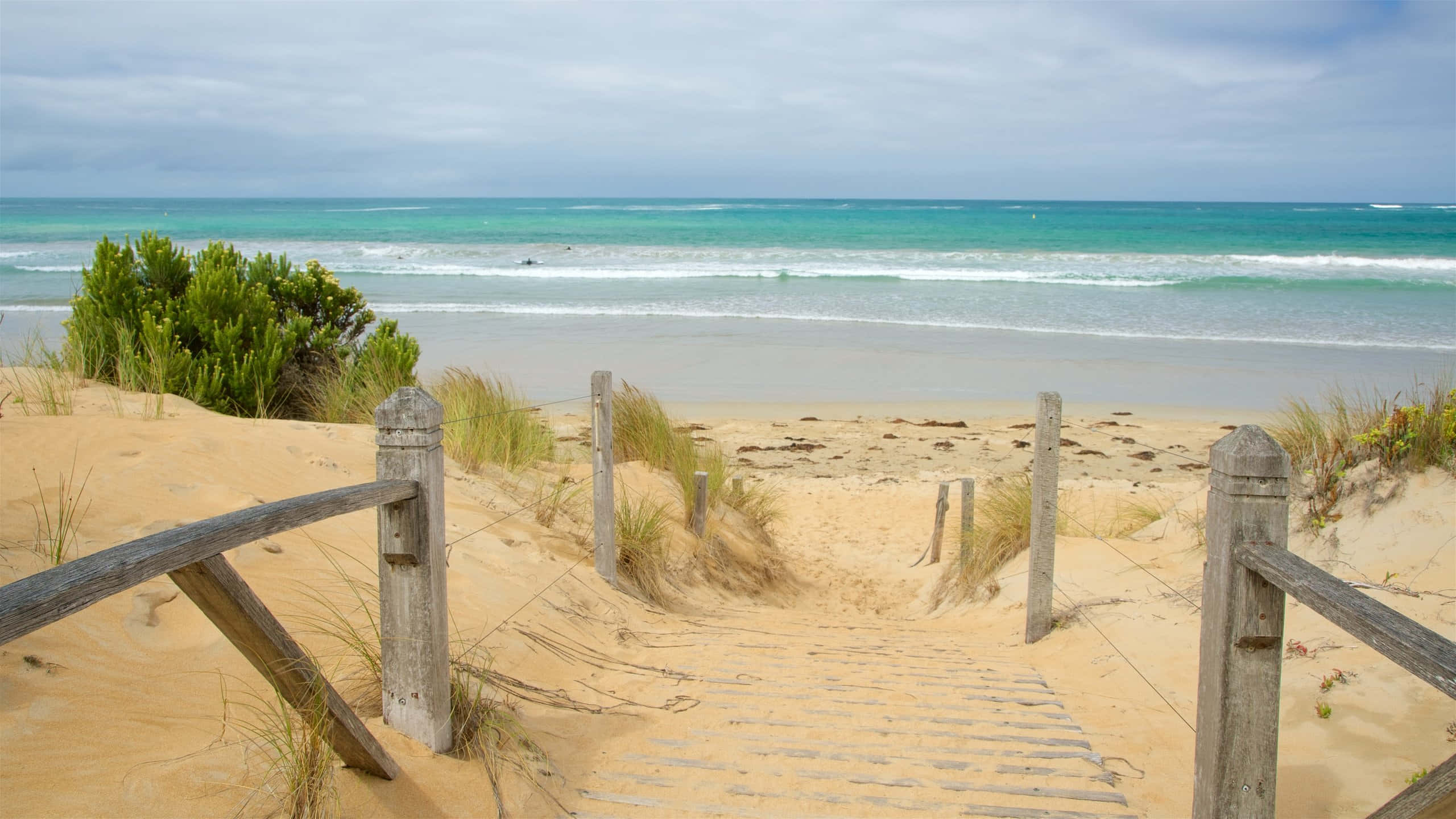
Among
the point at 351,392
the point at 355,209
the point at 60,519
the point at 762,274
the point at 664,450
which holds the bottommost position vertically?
the point at 664,450

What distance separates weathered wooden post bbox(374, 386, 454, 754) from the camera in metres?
2.97

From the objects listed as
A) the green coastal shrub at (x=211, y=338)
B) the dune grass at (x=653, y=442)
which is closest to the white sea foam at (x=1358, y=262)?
the dune grass at (x=653, y=442)

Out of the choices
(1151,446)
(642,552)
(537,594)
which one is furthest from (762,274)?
(537,594)

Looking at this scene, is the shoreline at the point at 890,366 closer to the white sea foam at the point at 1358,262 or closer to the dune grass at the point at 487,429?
the dune grass at the point at 487,429

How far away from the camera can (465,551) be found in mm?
5613

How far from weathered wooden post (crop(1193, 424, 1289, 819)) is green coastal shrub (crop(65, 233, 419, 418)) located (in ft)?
25.6

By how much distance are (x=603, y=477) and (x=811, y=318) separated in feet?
58.4

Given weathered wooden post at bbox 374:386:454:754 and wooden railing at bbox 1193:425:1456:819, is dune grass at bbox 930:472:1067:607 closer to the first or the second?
wooden railing at bbox 1193:425:1456:819

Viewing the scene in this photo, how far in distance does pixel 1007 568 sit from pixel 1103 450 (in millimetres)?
5669

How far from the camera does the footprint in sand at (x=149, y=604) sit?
12.2ft

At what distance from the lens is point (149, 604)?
3.85 metres

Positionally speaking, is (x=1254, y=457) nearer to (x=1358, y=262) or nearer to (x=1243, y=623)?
(x=1243, y=623)

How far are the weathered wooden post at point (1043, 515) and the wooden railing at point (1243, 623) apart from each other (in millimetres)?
2974

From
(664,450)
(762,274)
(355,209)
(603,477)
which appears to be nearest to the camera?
(603,477)
